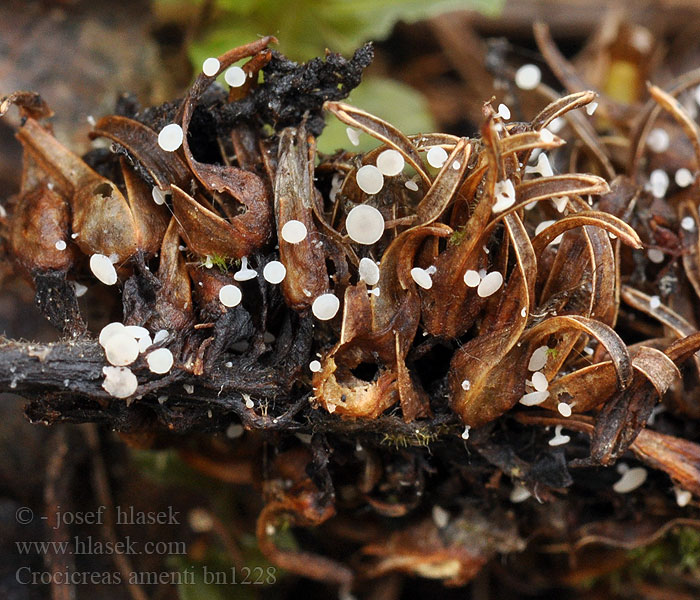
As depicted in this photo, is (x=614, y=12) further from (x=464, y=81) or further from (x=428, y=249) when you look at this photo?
(x=428, y=249)

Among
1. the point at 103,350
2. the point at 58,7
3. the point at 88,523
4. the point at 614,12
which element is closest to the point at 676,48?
the point at 614,12

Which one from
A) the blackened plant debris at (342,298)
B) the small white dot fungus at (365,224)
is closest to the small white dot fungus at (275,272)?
the blackened plant debris at (342,298)

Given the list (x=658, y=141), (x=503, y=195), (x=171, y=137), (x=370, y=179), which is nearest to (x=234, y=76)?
(x=171, y=137)

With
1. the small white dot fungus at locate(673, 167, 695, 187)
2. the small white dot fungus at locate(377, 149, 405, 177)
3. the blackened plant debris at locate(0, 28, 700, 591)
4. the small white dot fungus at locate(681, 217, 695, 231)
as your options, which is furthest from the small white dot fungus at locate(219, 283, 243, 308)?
the small white dot fungus at locate(673, 167, 695, 187)

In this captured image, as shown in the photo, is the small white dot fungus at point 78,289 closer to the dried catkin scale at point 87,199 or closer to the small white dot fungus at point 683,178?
the dried catkin scale at point 87,199

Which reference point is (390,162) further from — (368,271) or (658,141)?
(658,141)

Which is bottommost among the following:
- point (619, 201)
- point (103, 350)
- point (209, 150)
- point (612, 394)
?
point (612, 394)

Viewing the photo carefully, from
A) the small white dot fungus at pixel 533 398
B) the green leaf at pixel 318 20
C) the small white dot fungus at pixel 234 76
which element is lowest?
the small white dot fungus at pixel 533 398
